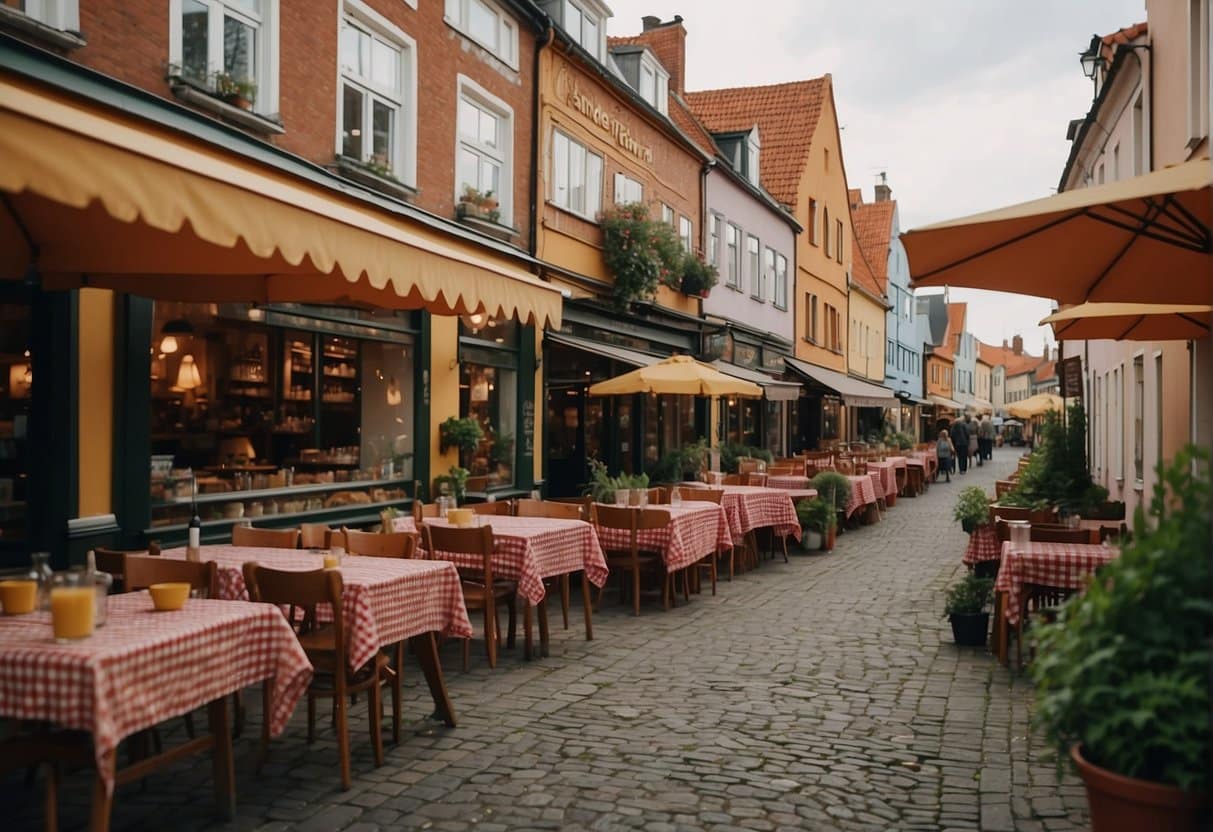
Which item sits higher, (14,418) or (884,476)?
(14,418)

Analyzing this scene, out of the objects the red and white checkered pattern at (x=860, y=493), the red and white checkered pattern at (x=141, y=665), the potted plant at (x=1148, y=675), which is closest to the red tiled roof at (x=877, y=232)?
the red and white checkered pattern at (x=860, y=493)

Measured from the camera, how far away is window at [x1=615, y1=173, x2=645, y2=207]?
58.8ft

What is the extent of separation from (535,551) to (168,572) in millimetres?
3325

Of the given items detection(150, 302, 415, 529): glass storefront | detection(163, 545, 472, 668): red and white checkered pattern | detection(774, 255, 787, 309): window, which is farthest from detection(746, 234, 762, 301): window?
detection(163, 545, 472, 668): red and white checkered pattern

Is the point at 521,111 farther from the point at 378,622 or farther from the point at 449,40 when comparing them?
the point at 378,622

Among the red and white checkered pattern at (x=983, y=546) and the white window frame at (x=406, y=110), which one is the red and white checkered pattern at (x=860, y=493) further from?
the white window frame at (x=406, y=110)

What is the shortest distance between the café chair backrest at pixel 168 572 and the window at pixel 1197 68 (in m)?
9.03

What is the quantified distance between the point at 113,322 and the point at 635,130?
12.3 meters

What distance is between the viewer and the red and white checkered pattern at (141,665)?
385 cm

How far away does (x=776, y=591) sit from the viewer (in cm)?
1171

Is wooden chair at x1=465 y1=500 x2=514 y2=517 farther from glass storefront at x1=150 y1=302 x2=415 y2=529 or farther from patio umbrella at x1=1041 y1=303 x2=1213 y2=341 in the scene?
patio umbrella at x1=1041 y1=303 x2=1213 y2=341

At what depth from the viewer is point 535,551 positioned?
8.36 m

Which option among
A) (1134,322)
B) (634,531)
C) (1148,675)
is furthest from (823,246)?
(1148,675)

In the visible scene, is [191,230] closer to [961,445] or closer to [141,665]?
[141,665]
